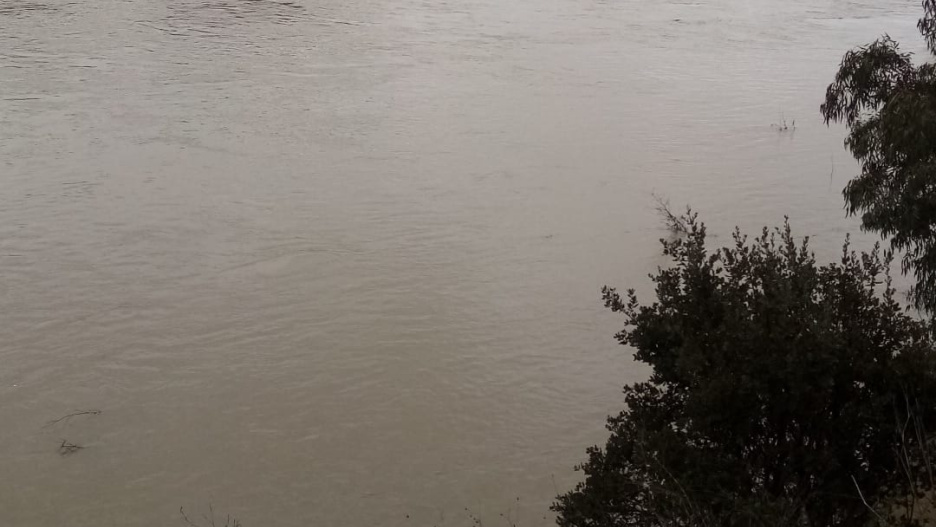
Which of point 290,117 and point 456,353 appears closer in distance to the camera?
point 456,353

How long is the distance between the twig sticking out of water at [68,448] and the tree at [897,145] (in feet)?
18.4

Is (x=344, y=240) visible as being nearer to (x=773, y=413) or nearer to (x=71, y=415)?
(x=71, y=415)

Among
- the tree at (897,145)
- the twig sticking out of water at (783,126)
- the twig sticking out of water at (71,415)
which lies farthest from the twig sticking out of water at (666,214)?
the twig sticking out of water at (71,415)

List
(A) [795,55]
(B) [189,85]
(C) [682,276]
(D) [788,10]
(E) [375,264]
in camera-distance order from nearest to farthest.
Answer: (C) [682,276] → (E) [375,264] → (B) [189,85] → (A) [795,55] → (D) [788,10]

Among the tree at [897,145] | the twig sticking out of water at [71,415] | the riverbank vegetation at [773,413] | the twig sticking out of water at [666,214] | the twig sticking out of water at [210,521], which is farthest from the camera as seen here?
the twig sticking out of water at [666,214]

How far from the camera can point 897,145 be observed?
641 cm

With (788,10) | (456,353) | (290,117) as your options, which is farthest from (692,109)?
(788,10)

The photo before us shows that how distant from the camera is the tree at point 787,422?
14.7ft

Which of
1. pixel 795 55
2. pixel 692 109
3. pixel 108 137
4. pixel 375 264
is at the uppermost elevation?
pixel 795 55

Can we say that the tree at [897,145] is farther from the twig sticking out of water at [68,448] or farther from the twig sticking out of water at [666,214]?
the twig sticking out of water at [68,448]

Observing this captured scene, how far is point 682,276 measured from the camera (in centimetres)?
520

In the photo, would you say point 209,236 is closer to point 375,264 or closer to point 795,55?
point 375,264

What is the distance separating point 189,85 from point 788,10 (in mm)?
14684

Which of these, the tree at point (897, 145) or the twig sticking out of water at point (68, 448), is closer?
the tree at point (897, 145)
